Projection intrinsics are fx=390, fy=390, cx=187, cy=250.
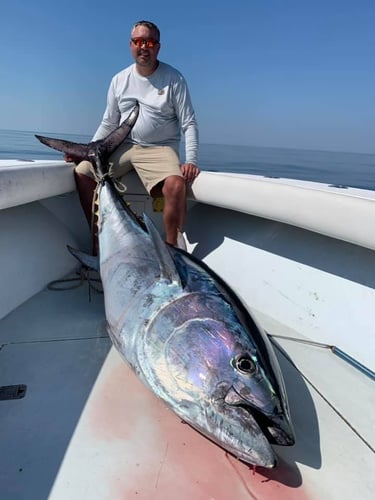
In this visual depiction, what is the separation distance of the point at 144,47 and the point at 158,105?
381mm

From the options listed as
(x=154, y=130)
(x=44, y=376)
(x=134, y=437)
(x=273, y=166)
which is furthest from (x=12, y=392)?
(x=273, y=166)

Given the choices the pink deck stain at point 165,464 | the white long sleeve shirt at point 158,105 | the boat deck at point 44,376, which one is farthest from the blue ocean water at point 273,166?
the pink deck stain at point 165,464

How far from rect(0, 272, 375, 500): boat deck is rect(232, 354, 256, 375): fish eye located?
11.9 inches

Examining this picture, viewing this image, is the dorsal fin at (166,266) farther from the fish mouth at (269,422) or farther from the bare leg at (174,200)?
the bare leg at (174,200)

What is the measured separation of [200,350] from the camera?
45.7 inches

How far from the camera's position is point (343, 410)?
148 centimetres

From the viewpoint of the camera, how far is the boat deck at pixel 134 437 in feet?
3.60

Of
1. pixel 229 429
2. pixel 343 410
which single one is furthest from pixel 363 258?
pixel 229 429

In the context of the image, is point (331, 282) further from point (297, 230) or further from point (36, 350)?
point (36, 350)

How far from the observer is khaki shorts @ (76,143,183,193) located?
102 inches

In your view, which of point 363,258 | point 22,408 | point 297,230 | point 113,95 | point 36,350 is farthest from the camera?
point 113,95

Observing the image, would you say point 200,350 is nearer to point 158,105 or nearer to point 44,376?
point 44,376

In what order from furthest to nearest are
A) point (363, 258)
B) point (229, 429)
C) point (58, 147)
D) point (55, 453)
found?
1. point (58, 147)
2. point (363, 258)
3. point (55, 453)
4. point (229, 429)

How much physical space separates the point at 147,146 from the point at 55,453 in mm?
2110
